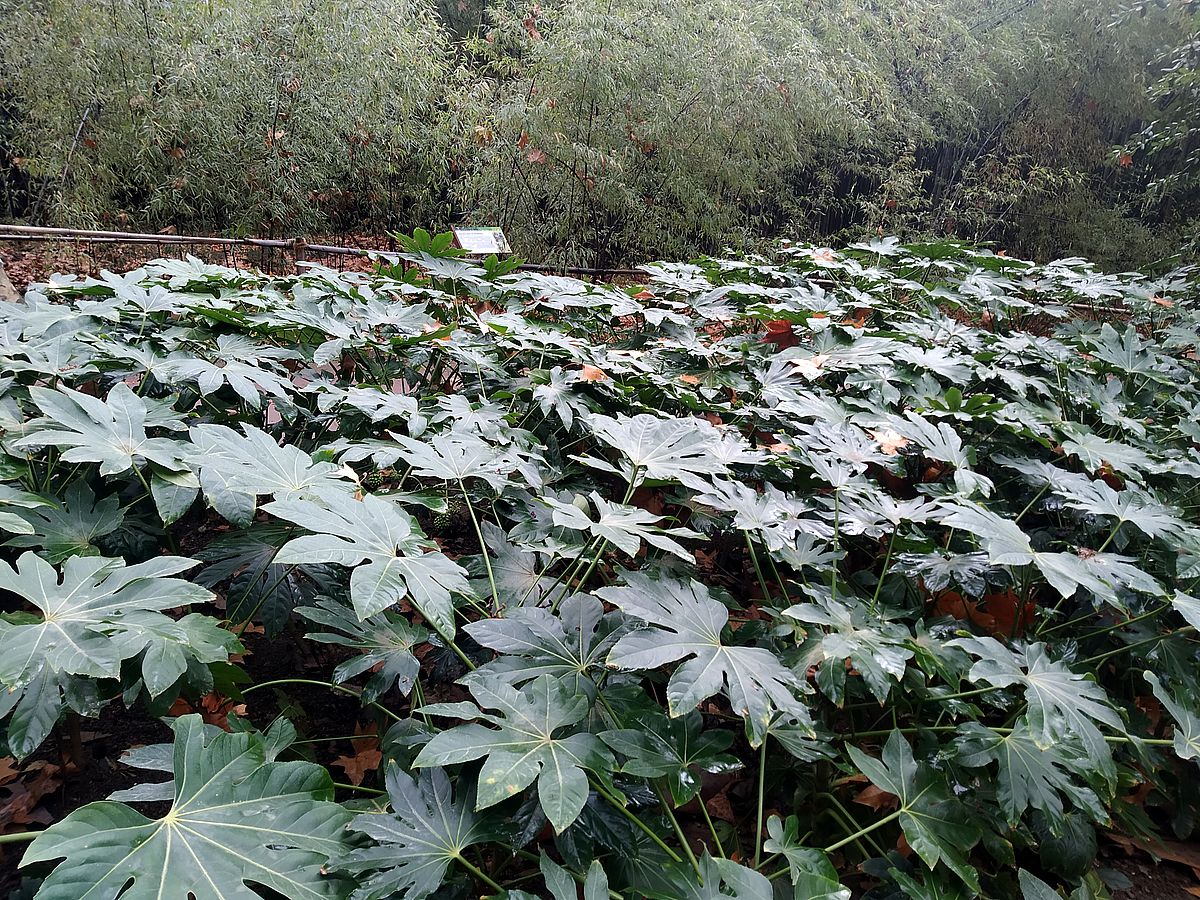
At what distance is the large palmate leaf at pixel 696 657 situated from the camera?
80cm

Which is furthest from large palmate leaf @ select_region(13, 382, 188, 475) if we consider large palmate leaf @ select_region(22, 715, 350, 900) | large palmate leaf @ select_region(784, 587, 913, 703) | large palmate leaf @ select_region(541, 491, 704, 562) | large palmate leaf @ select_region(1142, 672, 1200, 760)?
large palmate leaf @ select_region(1142, 672, 1200, 760)

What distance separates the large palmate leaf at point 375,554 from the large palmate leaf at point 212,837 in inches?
7.8

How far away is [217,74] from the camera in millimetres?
5574

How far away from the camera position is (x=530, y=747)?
2.53 feet

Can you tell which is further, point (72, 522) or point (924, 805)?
point (72, 522)

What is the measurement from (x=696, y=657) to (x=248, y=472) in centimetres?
65

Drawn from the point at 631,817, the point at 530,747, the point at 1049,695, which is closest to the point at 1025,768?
the point at 1049,695

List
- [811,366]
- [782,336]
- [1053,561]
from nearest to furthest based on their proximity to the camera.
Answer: [1053,561] < [811,366] < [782,336]

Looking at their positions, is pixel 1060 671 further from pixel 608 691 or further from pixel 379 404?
pixel 379 404

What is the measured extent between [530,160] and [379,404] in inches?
183

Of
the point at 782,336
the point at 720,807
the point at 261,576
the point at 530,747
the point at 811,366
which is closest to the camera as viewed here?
the point at 530,747

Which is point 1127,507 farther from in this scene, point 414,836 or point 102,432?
point 102,432

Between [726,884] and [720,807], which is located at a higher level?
[726,884]

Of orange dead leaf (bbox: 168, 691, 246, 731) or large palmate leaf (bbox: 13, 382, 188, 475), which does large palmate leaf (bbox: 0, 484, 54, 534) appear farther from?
orange dead leaf (bbox: 168, 691, 246, 731)
